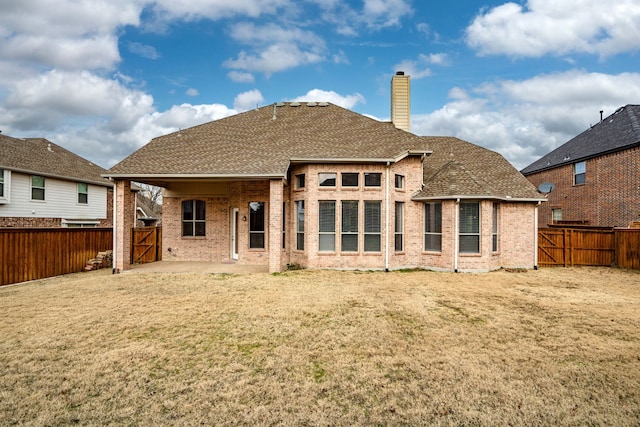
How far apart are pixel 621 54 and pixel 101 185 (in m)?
33.2

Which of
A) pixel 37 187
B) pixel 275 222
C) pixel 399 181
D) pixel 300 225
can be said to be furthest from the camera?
pixel 37 187

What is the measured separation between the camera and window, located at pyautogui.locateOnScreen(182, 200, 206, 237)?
14.8 meters

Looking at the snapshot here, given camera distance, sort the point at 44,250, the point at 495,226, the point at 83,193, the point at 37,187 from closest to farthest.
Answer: the point at 44,250 → the point at 495,226 → the point at 37,187 → the point at 83,193

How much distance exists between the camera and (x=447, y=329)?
6.06 m

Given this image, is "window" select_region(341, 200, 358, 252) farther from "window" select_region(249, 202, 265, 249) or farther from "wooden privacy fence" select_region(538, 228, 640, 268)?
"wooden privacy fence" select_region(538, 228, 640, 268)

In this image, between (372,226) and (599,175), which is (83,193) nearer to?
(372,226)

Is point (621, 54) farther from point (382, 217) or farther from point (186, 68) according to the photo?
point (186, 68)

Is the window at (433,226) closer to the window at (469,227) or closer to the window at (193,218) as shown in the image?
the window at (469,227)

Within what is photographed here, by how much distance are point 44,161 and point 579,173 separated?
33.1m

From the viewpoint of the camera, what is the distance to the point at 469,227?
12.9m

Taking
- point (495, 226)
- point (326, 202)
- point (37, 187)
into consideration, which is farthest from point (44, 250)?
point (495, 226)

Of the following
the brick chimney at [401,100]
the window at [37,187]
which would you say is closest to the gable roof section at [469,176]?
the brick chimney at [401,100]

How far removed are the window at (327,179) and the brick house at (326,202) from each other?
1.5 inches

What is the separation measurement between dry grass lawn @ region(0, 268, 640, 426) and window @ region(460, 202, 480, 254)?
4056mm
